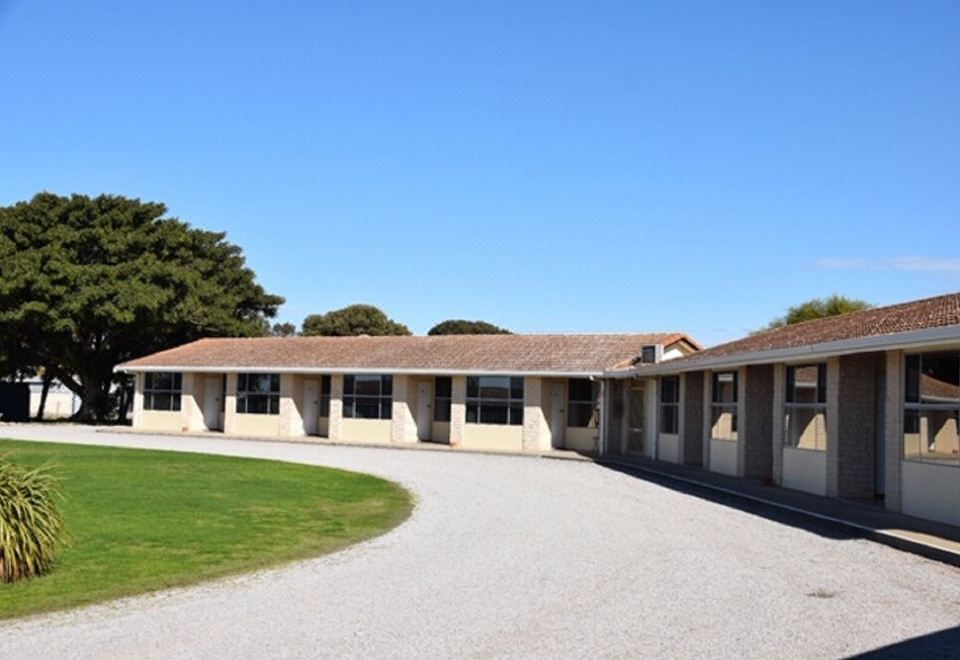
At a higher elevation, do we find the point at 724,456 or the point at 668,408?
the point at 668,408

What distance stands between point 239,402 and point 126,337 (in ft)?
34.9

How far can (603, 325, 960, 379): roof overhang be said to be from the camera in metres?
14.0

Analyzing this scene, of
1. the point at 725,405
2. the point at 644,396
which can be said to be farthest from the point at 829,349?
the point at 644,396

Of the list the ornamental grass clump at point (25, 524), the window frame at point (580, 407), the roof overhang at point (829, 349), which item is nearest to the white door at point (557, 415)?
the window frame at point (580, 407)

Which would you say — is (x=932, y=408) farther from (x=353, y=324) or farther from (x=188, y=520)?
(x=353, y=324)

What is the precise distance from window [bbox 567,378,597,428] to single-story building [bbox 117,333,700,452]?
34mm

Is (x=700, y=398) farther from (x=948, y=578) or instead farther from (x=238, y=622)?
(x=238, y=622)

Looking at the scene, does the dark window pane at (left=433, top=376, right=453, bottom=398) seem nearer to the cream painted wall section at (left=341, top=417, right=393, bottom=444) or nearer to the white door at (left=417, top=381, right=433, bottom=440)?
the white door at (left=417, top=381, right=433, bottom=440)

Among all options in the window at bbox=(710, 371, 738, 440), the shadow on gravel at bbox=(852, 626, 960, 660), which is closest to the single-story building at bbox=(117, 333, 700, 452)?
the window at bbox=(710, 371, 738, 440)

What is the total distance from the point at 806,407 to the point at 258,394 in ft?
86.4

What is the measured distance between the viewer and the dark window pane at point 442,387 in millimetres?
39688

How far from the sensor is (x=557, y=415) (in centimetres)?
3656

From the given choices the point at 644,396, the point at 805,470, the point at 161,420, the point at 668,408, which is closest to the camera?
the point at 805,470

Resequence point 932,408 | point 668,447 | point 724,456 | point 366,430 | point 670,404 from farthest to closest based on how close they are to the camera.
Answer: point 366,430 < point 670,404 < point 668,447 < point 724,456 < point 932,408
